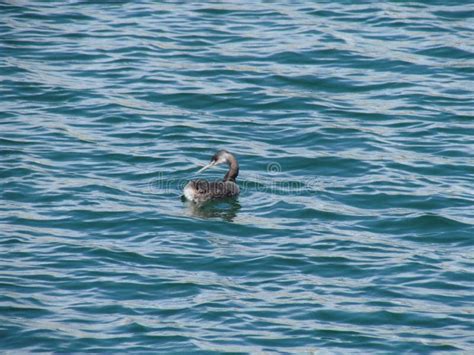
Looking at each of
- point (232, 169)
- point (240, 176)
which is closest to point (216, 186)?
point (232, 169)

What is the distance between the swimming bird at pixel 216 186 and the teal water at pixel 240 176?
0.62ft

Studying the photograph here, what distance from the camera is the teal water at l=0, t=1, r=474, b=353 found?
1081 cm

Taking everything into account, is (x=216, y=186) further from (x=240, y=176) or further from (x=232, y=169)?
(x=240, y=176)

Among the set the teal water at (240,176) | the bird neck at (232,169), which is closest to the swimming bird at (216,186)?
the bird neck at (232,169)

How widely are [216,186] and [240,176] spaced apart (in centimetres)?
94

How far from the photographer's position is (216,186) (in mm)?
14750

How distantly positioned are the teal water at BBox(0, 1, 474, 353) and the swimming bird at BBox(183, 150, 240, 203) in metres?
0.19

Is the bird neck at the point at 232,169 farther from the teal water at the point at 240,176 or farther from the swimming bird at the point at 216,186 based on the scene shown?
the teal water at the point at 240,176

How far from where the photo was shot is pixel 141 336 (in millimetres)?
10367

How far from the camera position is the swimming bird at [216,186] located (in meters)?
14.4

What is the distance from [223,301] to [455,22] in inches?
485

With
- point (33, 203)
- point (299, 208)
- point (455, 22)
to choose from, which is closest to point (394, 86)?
point (455, 22)

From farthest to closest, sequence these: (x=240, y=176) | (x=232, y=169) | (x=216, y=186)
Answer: (x=240, y=176) → (x=232, y=169) → (x=216, y=186)

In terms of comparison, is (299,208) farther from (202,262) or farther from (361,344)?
(361,344)
